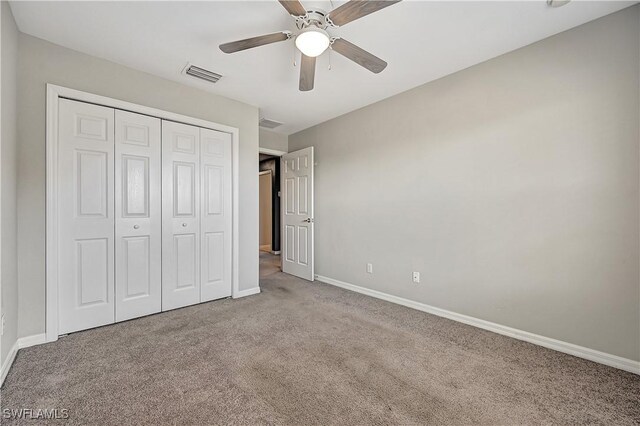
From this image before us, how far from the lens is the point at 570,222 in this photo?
221cm

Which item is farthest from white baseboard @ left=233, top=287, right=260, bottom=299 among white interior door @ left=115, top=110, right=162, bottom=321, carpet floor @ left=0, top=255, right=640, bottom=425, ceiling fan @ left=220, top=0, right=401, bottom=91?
ceiling fan @ left=220, top=0, right=401, bottom=91

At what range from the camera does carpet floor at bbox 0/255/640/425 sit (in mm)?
1544

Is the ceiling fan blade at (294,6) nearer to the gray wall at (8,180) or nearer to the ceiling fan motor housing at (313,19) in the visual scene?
the ceiling fan motor housing at (313,19)

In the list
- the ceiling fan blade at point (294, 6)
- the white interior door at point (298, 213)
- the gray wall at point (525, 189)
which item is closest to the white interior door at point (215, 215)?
the white interior door at point (298, 213)

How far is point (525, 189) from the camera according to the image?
2422mm

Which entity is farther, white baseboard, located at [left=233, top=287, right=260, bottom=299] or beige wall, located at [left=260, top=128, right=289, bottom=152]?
beige wall, located at [left=260, top=128, right=289, bottom=152]

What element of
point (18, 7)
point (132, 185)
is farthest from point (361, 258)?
point (18, 7)

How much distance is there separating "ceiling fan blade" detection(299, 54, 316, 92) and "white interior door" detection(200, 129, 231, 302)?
1461 mm

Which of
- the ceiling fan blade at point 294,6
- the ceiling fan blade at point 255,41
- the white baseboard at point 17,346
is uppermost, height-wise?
the ceiling fan blade at point 294,6

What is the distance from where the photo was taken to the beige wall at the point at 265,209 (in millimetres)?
7848

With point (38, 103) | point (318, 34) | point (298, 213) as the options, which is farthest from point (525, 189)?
point (38, 103)

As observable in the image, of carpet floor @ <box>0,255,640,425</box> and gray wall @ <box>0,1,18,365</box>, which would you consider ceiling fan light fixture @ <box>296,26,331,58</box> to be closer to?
gray wall @ <box>0,1,18,365</box>

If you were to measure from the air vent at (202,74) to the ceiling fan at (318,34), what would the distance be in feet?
3.26

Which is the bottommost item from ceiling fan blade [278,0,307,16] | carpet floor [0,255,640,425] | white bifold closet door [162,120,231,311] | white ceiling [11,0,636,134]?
carpet floor [0,255,640,425]
